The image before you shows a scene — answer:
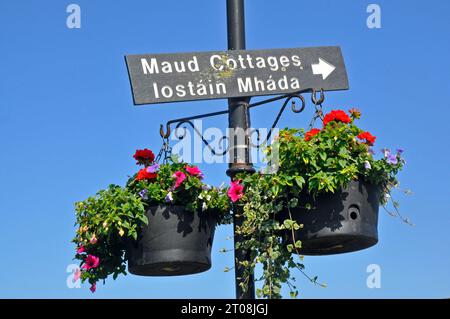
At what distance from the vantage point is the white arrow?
5141mm

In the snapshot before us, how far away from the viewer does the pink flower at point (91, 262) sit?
512 cm

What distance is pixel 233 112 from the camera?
505 centimetres

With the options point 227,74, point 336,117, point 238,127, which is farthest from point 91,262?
point 336,117

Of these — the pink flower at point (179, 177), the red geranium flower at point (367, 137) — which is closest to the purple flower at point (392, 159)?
the red geranium flower at point (367, 137)

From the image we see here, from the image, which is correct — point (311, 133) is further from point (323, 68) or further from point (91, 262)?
point (91, 262)

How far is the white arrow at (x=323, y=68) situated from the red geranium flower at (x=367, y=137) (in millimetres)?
448

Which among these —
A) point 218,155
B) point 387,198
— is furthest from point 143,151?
point 387,198

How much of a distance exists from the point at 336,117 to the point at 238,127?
0.52 m

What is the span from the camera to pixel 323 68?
16.9 ft

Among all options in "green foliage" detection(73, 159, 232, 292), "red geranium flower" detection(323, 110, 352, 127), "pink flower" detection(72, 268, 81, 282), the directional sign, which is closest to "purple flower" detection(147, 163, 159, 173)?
"green foliage" detection(73, 159, 232, 292)

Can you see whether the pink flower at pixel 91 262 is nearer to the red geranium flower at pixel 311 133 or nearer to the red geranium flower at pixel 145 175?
the red geranium flower at pixel 145 175
